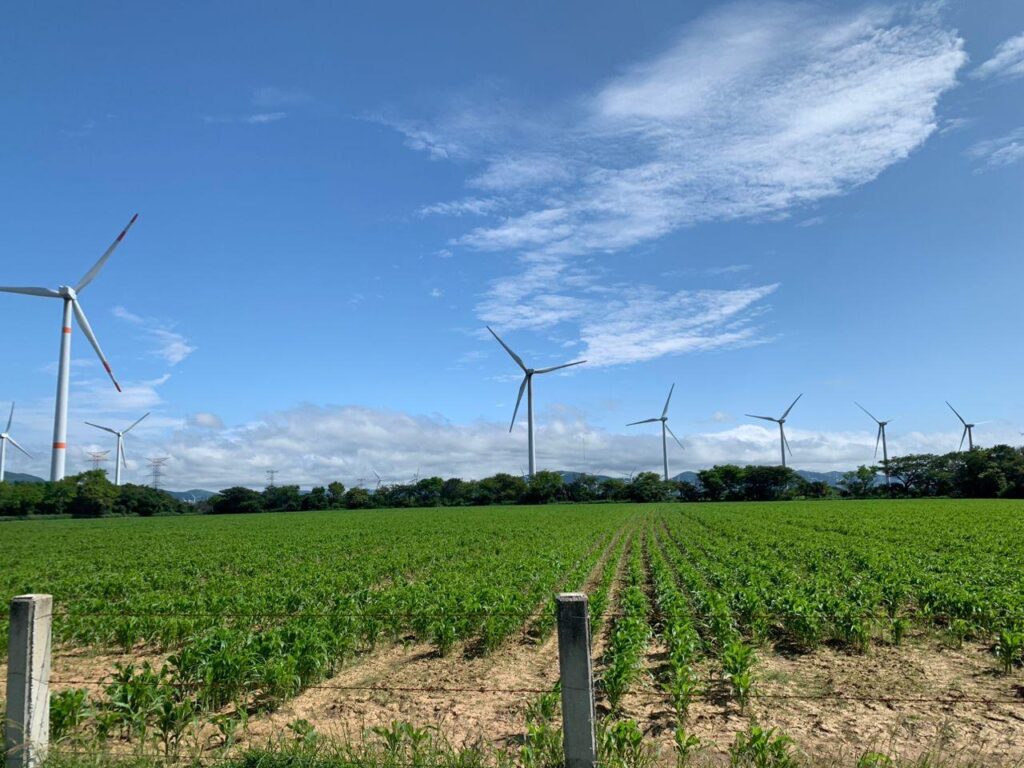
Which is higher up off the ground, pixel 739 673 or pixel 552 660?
pixel 739 673

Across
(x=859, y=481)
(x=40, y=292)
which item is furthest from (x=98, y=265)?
(x=859, y=481)

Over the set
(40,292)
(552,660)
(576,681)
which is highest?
(40,292)

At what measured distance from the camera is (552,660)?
12.3 metres

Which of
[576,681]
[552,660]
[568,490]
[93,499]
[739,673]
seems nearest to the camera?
[576,681]

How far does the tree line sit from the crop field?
410 feet

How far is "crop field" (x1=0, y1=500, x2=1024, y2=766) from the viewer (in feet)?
25.8

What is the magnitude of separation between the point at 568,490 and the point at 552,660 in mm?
156108

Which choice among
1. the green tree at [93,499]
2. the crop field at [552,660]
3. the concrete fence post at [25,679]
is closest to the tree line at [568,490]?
the green tree at [93,499]

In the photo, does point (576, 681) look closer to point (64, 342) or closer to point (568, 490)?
point (64, 342)

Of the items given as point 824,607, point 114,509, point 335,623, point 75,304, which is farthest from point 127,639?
point 114,509

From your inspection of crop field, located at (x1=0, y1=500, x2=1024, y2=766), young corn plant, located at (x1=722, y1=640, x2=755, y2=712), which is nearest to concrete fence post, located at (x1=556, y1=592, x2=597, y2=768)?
crop field, located at (x1=0, y1=500, x2=1024, y2=766)

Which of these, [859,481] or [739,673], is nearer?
[739,673]

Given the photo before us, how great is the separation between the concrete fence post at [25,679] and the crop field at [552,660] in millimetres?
1067

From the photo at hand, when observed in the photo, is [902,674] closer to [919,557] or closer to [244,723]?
[244,723]
